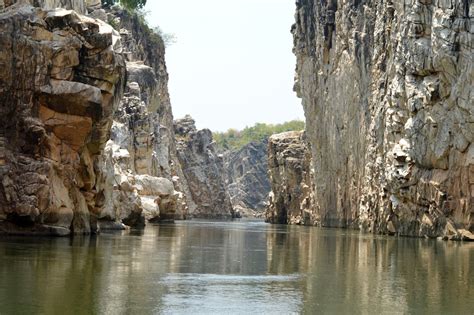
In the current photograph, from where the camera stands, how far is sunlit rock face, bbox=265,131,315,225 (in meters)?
112

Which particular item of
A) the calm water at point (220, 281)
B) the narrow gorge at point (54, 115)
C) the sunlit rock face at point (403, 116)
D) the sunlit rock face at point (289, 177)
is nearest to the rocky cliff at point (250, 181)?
the sunlit rock face at point (289, 177)

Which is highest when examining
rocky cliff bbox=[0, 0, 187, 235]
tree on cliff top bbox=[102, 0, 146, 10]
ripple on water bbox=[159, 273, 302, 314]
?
tree on cliff top bbox=[102, 0, 146, 10]

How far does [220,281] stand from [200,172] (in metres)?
123

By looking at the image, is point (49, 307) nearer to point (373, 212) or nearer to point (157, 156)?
point (373, 212)

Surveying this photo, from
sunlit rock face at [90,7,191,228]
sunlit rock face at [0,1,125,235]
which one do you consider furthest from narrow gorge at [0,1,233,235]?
sunlit rock face at [90,7,191,228]

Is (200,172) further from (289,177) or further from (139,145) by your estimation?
(139,145)

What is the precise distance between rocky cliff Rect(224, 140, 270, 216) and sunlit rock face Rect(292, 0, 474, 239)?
9126cm

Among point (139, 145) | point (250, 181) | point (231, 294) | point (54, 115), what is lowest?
point (231, 294)

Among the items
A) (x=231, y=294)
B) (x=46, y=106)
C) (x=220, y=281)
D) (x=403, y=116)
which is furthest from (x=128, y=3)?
(x=231, y=294)

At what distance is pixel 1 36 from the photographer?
38969 millimetres

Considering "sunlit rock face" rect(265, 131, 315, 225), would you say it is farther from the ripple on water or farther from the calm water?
the ripple on water

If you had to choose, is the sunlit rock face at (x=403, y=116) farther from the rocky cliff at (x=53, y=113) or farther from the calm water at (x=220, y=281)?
the rocky cliff at (x=53, y=113)

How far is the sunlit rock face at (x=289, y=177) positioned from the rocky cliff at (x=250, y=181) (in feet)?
186

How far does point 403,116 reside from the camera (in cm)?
5938
